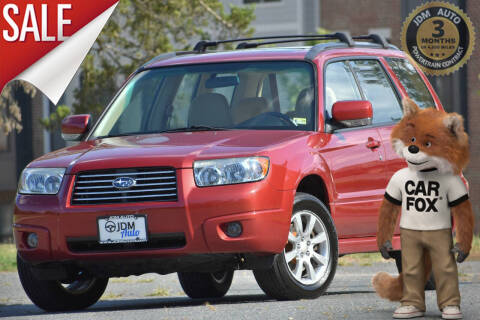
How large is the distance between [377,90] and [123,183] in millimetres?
2792

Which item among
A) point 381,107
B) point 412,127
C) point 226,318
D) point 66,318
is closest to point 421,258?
point 412,127

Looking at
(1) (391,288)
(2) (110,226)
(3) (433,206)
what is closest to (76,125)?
(2) (110,226)

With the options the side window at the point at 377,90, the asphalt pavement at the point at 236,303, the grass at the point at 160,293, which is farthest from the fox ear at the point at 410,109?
the grass at the point at 160,293

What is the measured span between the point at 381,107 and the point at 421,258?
10.2 feet

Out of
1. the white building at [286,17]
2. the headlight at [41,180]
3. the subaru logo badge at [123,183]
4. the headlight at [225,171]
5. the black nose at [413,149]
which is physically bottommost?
the white building at [286,17]

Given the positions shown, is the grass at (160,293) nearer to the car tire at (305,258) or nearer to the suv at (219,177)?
the suv at (219,177)

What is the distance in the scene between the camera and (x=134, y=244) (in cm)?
795

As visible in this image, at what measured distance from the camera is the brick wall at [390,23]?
94.5 ft

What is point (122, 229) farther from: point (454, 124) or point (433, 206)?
point (454, 124)

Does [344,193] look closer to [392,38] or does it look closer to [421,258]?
[421,258]

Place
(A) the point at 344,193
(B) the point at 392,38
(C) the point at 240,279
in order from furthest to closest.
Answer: (B) the point at 392,38, (C) the point at 240,279, (A) the point at 344,193

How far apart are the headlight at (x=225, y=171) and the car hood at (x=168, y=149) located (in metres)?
0.04

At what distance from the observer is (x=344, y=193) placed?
8.85m

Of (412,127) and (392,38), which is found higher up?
(412,127)
